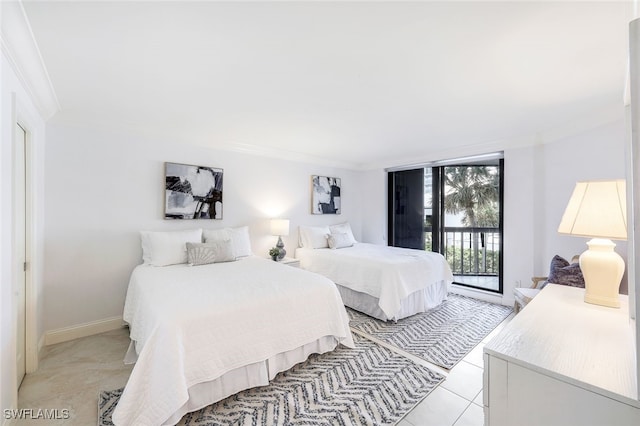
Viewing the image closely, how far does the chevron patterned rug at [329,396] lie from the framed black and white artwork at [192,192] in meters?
2.02

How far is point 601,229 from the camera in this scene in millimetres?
1376

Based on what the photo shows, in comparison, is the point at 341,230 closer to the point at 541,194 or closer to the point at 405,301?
the point at 405,301

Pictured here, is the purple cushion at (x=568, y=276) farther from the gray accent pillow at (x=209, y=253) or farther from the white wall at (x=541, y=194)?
the gray accent pillow at (x=209, y=253)

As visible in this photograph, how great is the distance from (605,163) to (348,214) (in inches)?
143

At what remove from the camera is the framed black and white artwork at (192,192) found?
3.32 meters

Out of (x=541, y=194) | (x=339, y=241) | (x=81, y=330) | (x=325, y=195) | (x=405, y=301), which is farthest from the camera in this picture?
(x=325, y=195)

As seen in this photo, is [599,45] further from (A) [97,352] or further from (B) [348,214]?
(A) [97,352]

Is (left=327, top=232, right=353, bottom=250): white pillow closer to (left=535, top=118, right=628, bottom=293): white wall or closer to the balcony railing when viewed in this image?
the balcony railing

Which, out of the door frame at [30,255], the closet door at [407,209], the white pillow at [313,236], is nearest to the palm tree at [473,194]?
the closet door at [407,209]

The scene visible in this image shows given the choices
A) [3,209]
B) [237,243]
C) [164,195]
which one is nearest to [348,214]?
[237,243]

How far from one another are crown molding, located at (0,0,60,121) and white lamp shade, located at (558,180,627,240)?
3.07 m

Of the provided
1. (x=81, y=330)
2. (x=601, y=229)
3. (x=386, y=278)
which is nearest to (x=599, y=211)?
(x=601, y=229)

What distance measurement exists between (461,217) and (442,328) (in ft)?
6.89

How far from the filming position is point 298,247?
4.56m
